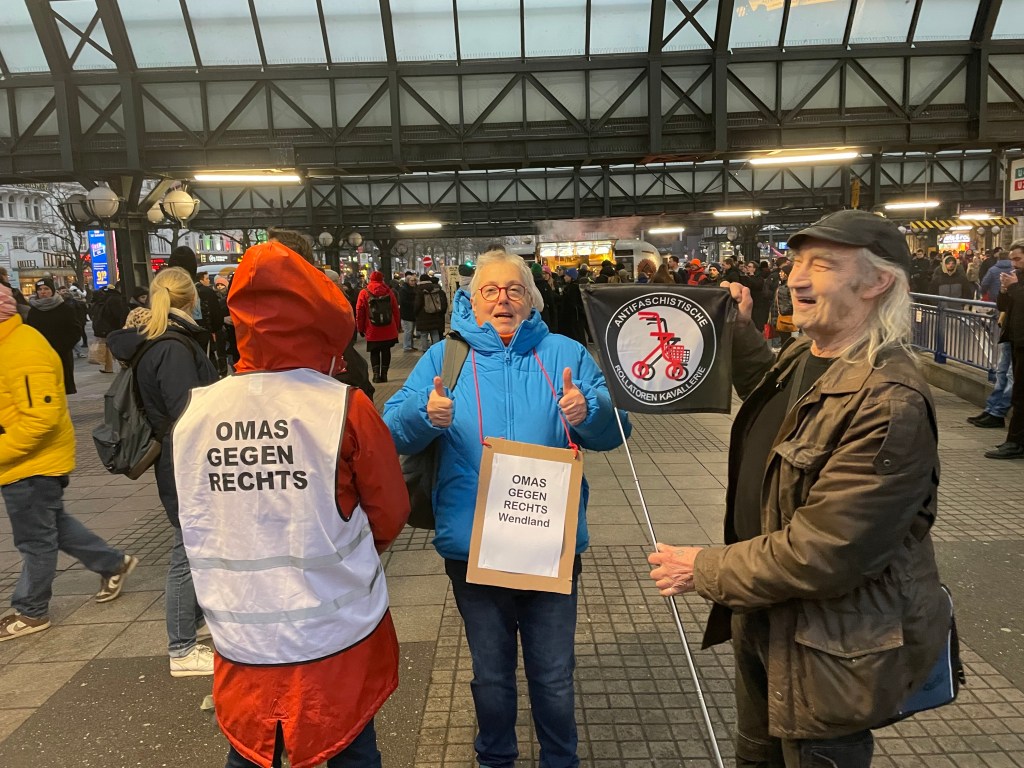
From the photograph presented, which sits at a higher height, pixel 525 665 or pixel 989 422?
pixel 525 665

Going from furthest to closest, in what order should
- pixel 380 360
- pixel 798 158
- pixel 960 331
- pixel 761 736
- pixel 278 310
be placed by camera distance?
pixel 798 158
pixel 380 360
pixel 960 331
pixel 761 736
pixel 278 310

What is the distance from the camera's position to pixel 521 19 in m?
11.8

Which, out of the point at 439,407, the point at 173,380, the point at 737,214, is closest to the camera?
the point at 439,407

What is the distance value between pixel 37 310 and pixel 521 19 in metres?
8.81

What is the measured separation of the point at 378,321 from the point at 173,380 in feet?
Result: 29.4

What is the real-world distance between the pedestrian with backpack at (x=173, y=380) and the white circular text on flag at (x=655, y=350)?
203 cm

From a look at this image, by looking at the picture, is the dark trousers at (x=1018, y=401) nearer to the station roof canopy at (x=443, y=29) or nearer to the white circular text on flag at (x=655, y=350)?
the white circular text on flag at (x=655, y=350)

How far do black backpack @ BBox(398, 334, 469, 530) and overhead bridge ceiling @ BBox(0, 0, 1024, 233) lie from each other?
35.5 feet

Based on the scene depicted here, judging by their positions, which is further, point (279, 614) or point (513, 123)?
point (513, 123)

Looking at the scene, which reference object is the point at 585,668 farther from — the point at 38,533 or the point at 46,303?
the point at 46,303

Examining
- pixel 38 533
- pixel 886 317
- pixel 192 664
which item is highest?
pixel 886 317

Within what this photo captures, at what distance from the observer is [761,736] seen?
213 cm

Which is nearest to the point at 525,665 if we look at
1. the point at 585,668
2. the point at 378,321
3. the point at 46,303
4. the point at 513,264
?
the point at 585,668

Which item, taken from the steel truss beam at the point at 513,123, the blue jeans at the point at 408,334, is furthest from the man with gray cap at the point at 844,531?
the blue jeans at the point at 408,334
